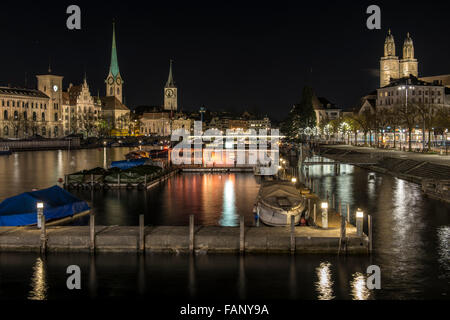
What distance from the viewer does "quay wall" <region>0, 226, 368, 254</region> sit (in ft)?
87.9

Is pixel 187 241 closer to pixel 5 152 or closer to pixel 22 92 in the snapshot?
pixel 5 152

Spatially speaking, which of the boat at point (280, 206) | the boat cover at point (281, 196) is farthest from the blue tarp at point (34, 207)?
the boat cover at point (281, 196)

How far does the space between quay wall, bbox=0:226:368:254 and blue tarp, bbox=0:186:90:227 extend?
2.12 meters

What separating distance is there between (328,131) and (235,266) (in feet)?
555

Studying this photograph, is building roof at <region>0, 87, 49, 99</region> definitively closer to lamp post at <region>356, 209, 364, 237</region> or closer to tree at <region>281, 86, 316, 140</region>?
tree at <region>281, 86, 316, 140</region>

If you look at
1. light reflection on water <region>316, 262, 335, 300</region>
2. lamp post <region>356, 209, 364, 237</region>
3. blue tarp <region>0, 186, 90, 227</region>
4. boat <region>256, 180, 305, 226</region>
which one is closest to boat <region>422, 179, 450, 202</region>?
boat <region>256, 180, 305, 226</region>

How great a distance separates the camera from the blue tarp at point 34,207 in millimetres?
30656

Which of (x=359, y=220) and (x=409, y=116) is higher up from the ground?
(x=409, y=116)

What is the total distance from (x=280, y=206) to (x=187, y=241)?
8304 millimetres

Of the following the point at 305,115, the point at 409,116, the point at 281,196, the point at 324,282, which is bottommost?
the point at 324,282

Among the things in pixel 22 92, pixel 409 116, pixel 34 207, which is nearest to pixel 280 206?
pixel 34 207

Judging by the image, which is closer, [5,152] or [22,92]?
[5,152]

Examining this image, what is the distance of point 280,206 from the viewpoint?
109ft
